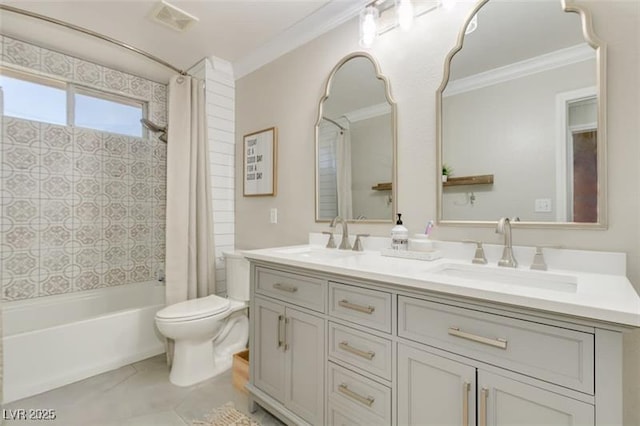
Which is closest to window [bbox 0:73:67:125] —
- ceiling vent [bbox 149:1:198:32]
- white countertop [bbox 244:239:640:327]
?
ceiling vent [bbox 149:1:198:32]

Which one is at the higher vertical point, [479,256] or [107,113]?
[107,113]

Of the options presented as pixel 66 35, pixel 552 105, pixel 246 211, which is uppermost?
pixel 66 35

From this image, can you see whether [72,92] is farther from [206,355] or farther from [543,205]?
[543,205]

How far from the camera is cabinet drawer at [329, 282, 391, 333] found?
1.13 m

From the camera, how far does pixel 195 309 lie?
6.64ft

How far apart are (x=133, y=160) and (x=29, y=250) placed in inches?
42.0

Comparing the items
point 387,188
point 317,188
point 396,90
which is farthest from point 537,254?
point 317,188

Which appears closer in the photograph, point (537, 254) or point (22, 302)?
point (537, 254)

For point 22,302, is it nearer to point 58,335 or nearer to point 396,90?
point 58,335

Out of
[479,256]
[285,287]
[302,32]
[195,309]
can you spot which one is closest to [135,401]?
[195,309]

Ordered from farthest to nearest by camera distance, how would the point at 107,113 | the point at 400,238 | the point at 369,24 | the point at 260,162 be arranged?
1. the point at 107,113
2. the point at 260,162
3. the point at 369,24
4. the point at 400,238

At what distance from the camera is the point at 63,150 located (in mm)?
2504

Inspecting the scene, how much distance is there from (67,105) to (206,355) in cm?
238

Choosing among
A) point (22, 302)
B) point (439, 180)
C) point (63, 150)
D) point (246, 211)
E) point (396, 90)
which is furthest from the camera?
point (246, 211)
